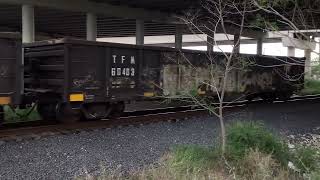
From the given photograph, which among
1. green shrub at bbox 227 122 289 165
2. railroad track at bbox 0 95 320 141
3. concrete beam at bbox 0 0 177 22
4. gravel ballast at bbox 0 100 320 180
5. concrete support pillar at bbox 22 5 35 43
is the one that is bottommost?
gravel ballast at bbox 0 100 320 180

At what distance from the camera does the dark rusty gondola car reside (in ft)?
35.1

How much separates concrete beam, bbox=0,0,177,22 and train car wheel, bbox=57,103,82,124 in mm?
15843

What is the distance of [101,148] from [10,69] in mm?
3158

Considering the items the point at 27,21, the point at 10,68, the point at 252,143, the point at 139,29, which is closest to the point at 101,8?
the point at 27,21

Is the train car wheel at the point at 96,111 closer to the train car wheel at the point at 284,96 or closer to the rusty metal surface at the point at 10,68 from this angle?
the rusty metal surface at the point at 10,68

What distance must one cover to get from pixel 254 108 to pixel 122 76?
22.5 ft

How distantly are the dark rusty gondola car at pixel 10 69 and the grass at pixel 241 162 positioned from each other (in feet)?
14.7

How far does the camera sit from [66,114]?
12961mm

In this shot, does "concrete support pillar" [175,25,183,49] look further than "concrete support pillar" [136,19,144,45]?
Yes

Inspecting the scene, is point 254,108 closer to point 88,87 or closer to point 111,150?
point 88,87

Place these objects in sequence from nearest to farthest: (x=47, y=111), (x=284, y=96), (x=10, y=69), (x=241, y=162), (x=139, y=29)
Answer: (x=241, y=162)
(x=10, y=69)
(x=47, y=111)
(x=284, y=96)
(x=139, y=29)

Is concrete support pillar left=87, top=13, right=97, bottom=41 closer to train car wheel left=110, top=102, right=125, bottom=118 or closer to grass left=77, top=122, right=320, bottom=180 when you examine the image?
train car wheel left=110, top=102, right=125, bottom=118

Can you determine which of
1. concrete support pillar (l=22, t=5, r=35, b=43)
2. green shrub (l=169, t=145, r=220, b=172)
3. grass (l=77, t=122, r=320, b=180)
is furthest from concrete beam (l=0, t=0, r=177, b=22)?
green shrub (l=169, t=145, r=220, b=172)

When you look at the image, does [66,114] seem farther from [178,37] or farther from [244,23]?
[178,37]
